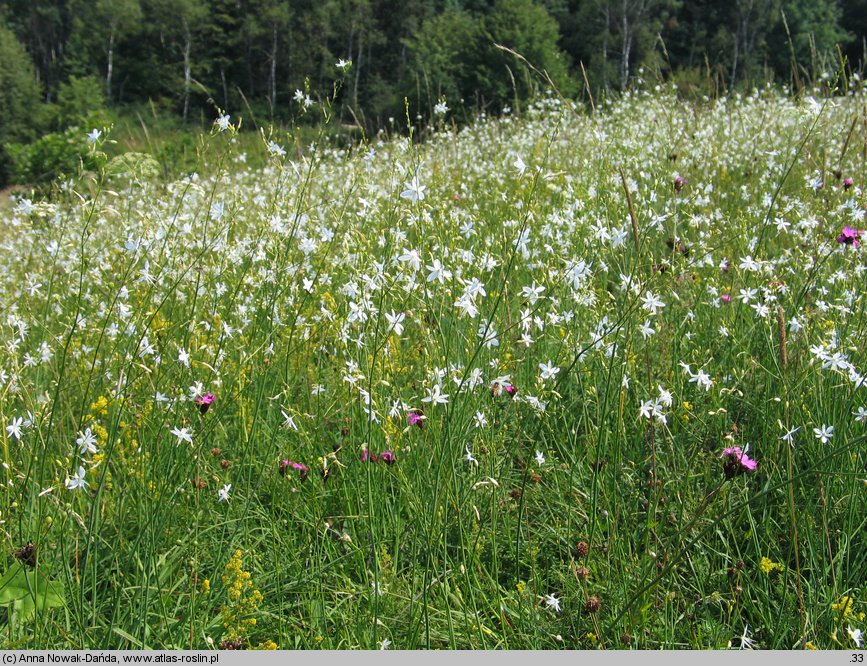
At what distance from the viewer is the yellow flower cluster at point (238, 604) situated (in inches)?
62.0

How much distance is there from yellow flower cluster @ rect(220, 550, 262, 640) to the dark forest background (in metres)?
16.6

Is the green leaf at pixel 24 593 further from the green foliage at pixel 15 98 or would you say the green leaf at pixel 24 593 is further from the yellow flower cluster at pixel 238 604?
the green foliage at pixel 15 98

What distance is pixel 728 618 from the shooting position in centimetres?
166

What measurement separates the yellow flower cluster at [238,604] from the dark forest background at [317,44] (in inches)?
655

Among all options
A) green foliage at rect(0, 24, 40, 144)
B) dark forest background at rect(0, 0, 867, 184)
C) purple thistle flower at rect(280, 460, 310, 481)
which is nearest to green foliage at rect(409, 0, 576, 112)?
dark forest background at rect(0, 0, 867, 184)

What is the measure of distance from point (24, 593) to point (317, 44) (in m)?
38.3

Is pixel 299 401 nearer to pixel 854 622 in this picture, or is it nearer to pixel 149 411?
pixel 149 411

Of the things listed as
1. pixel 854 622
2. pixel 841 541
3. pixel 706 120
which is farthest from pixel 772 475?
pixel 706 120

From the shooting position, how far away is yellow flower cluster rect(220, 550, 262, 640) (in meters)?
1.58

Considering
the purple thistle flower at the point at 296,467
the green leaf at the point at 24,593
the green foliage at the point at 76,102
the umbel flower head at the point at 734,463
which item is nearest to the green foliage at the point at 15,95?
the green foliage at the point at 76,102

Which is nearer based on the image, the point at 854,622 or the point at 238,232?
the point at 854,622

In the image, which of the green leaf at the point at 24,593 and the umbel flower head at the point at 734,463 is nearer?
the umbel flower head at the point at 734,463

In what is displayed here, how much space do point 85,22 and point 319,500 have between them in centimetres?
4922

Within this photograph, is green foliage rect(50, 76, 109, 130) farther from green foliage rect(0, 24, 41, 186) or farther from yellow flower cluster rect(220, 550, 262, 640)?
yellow flower cluster rect(220, 550, 262, 640)
